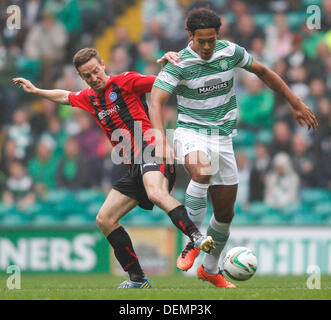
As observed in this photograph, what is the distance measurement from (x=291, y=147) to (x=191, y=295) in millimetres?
7028

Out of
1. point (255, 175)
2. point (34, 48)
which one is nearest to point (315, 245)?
point (255, 175)

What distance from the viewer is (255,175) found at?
1303 cm

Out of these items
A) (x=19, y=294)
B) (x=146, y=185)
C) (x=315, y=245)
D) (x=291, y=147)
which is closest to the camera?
(x=19, y=294)

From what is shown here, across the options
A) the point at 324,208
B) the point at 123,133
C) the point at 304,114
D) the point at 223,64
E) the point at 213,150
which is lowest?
the point at 324,208

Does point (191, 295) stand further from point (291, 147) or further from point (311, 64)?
point (311, 64)

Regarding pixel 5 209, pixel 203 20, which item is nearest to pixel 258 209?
pixel 5 209

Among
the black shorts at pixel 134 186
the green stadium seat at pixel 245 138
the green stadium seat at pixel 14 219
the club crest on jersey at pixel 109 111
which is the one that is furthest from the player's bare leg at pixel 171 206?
the green stadium seat at pixel 14 219

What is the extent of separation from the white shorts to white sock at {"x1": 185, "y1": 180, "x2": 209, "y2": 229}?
10.4 inches

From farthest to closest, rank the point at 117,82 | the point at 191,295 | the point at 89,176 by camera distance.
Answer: the point at 89,176
the point at 117,82
the point at 191,295

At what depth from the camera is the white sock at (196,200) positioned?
7.44 meters

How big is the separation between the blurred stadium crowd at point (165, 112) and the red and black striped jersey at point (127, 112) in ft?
17.0

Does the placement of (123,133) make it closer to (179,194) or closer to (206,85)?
(206,85)

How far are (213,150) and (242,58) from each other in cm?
93

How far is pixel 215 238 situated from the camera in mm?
8172
